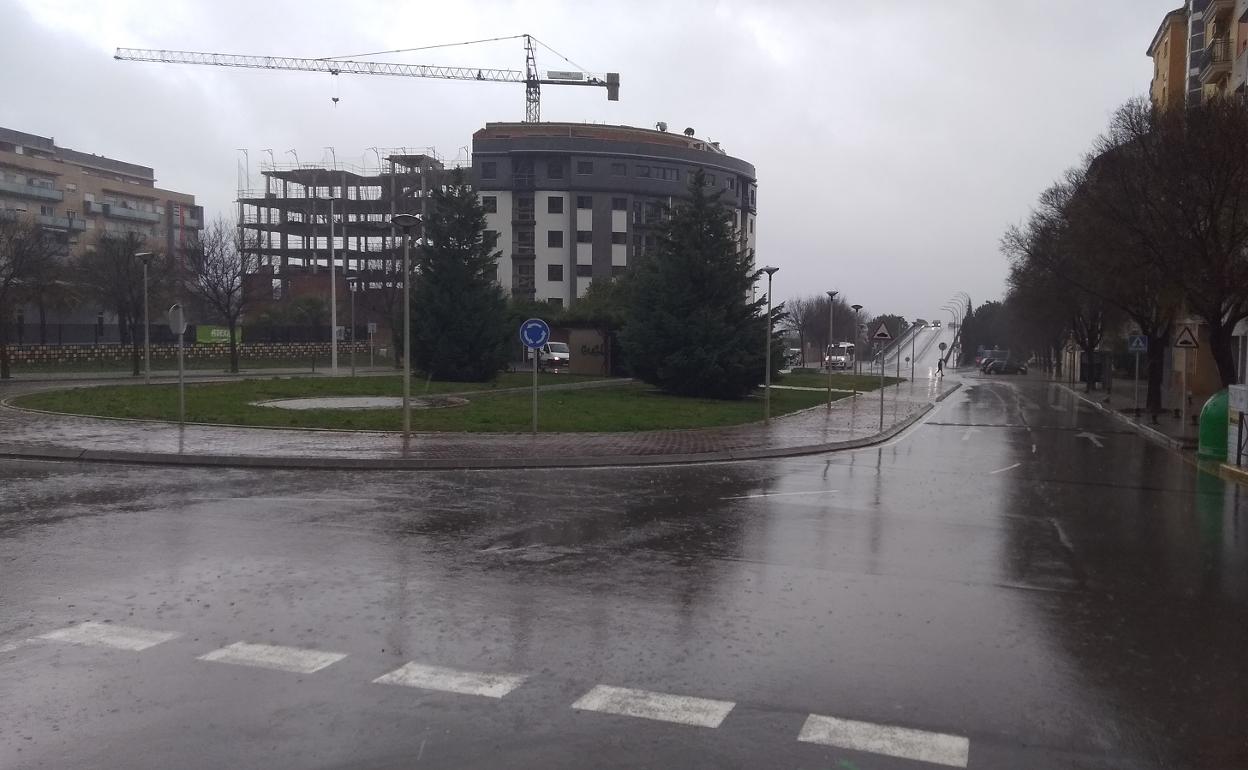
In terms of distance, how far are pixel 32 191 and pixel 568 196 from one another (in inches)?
1854

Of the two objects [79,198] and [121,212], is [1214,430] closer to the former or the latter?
[79,198]

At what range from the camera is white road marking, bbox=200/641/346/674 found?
5973 mm

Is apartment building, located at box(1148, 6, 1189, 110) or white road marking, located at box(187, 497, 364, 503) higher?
apartment building, located at box(1148, 6, 1189, 110)

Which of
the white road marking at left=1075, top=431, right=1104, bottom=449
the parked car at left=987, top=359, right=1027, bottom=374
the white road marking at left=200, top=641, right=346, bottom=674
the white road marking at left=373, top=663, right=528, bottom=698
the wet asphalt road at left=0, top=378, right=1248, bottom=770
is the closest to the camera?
the wet asphalt road at left=0, top=378, right=1248, bottom=770

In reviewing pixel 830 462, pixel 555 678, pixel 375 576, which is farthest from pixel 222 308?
pixel 555 678

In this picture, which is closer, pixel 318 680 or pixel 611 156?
pixel 318 680

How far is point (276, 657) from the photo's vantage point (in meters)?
6.14

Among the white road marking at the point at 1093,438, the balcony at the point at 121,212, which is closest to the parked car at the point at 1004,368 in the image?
the white road marking at the point at 1093,438

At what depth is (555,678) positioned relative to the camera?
229 inches

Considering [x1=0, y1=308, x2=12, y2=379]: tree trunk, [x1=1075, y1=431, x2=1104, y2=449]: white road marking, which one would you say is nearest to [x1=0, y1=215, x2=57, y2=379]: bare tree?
[x1=0, y1=308, x2=12, y2=379]: tree trunk

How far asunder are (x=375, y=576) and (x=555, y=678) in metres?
3.01

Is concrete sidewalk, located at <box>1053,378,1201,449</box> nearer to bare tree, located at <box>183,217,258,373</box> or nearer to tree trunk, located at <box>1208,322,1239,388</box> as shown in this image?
tree trunk, located at <box>1208,322,1239,388</box>

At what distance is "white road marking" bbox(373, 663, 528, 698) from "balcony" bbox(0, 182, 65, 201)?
93909 mm

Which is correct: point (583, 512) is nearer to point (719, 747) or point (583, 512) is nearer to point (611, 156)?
point (719, 747)
